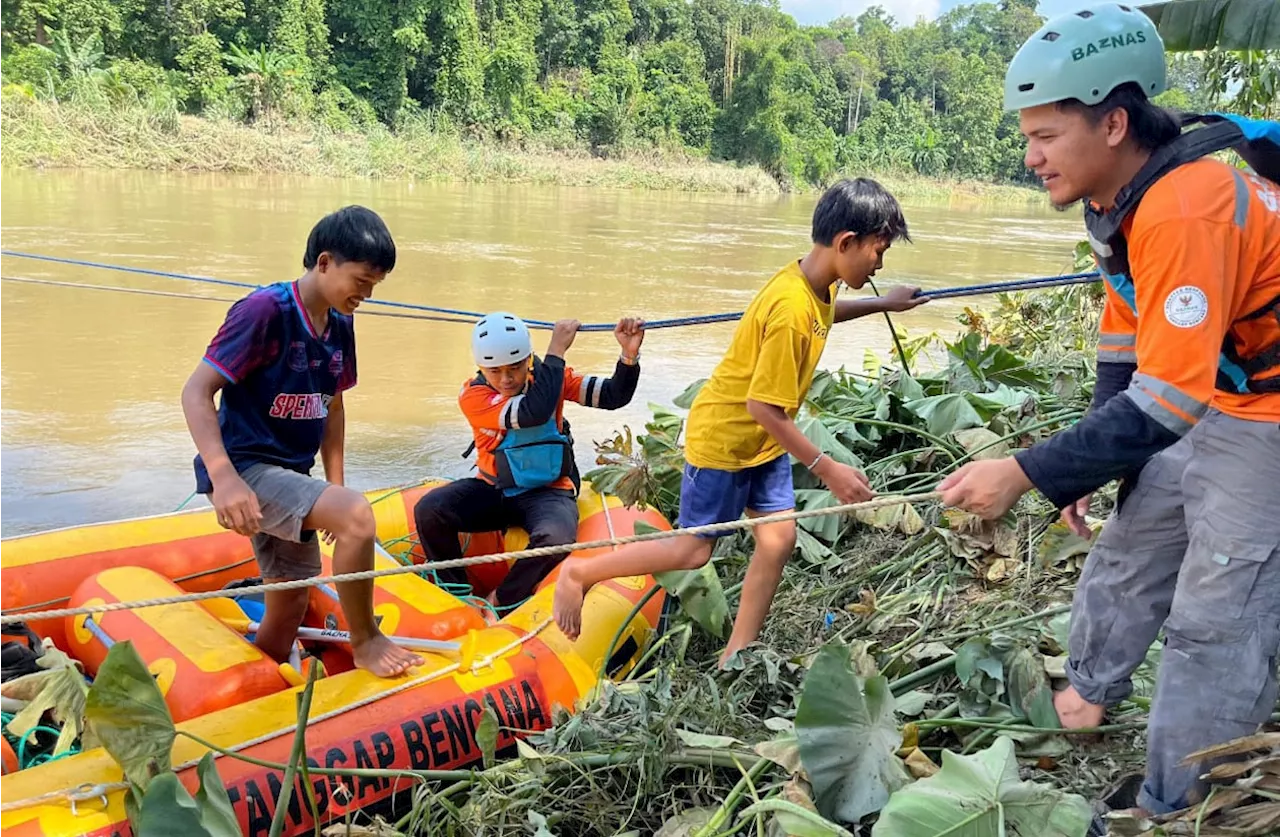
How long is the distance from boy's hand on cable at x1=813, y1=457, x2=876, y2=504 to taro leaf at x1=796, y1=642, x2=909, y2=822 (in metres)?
0.90

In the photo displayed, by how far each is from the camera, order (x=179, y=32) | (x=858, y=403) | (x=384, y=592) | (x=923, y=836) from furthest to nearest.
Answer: (x=179, y=32), (x=858, y=403), (x=384, y=592), (x=923, y=836)

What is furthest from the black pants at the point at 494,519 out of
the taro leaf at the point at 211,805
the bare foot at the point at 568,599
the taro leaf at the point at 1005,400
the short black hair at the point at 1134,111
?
the short black hair at the point at 1134,111

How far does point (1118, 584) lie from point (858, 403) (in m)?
2.38

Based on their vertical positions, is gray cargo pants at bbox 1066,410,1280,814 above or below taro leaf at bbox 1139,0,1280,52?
below

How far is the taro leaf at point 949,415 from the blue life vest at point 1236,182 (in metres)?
1.98

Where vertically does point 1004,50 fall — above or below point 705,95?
above

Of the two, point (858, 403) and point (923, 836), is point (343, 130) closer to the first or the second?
point (858, 403)

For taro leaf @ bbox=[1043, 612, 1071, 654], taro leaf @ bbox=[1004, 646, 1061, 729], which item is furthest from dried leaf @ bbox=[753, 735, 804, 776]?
taro leaf @ bbox=[1043, 612, 1071, 654]

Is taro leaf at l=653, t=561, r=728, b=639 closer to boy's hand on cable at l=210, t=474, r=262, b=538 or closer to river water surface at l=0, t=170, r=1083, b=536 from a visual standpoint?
boy's hand on cable at l=210, t=474, r=262, b=538

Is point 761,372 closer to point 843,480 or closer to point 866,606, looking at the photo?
point 843,480

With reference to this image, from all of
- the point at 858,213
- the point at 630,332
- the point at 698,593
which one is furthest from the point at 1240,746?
the point at 630,332

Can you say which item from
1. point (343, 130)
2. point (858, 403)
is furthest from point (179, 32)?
point (858, 403)

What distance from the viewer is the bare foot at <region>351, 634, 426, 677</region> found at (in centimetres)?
306

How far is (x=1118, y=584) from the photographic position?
2205 mm
